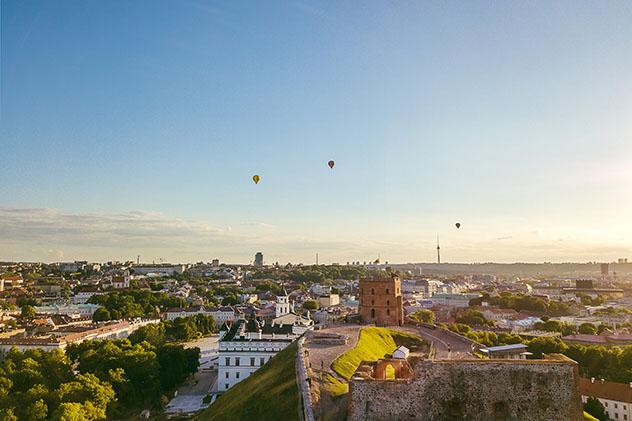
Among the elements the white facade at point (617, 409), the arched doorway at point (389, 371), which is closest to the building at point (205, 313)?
Result: the white facade at point (617, 409)

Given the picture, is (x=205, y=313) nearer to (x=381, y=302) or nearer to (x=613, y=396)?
(x=381, y=302)

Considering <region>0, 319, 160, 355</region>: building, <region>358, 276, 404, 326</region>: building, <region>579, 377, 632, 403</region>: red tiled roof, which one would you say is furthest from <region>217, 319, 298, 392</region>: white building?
<region>579, 377, 632, 403</region>: red tiled roof

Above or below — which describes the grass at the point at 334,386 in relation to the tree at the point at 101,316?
above

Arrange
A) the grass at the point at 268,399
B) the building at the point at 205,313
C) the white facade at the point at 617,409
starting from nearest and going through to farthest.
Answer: the grass at the point at 268,399 → the white facade at the point at 617,409 → the building at the point at 205,313

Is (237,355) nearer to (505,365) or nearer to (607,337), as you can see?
(505,365)

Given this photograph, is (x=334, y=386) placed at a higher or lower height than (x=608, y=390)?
higher

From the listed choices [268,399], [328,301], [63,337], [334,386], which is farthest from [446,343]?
[328,301]

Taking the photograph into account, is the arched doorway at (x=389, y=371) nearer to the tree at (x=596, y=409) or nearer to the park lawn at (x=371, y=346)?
the park lawn at (x=371, y=346)
